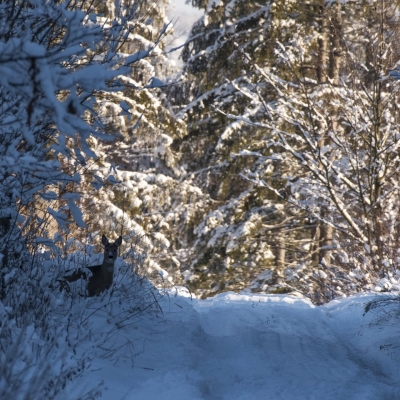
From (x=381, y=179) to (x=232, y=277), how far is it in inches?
344

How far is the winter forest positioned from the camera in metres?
4.48

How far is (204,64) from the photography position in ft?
62.4

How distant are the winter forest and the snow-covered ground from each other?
0.67 feet

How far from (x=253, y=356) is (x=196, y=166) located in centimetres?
1501

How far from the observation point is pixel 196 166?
2025 centimetres

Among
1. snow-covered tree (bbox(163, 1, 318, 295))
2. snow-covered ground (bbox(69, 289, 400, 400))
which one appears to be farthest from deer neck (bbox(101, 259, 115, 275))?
snow-covered tree (bbox(163, 1, 318, 295))

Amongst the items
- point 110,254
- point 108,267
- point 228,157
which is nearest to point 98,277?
point 108,267

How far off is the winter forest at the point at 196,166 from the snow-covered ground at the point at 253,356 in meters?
0.20

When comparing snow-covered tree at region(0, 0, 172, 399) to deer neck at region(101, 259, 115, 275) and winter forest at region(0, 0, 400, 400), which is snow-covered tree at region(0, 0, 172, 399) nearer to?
winter forest at region(0, 0, 400, 400)

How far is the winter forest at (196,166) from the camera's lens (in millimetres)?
4480

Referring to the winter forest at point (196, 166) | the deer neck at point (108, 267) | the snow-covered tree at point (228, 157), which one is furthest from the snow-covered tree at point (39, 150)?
the snow-covered tree at point (228, 157)

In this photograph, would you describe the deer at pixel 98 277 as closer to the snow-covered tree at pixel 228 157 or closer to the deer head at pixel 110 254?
the deer head at pixel 110 254

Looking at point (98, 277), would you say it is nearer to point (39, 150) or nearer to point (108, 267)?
point (108, 267)

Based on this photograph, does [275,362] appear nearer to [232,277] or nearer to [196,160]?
[232,277]
